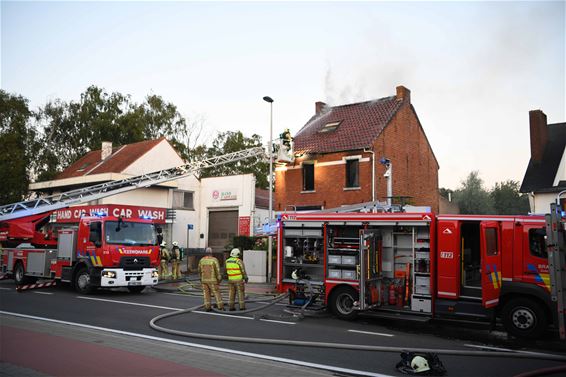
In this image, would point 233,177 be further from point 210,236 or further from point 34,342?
point 34,342

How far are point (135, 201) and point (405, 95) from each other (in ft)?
60.1

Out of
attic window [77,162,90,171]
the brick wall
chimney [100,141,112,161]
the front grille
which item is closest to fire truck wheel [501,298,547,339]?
the front grille

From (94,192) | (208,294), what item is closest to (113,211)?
(94,192)

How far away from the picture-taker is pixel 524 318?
9781 millimetres

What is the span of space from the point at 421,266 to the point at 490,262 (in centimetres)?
157

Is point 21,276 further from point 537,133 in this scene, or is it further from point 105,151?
point 537,133

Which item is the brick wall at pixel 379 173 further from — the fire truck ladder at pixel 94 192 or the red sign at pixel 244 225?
the red sign at pixel 244 225

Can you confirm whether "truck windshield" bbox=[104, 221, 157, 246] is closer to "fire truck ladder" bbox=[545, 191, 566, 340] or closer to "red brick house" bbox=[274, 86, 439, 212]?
"red brick house" bbox=[274, 86, 439, 212]

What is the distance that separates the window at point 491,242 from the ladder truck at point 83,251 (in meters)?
11.0

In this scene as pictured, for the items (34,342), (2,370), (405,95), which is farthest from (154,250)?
(405,95)

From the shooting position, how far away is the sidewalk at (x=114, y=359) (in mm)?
6496

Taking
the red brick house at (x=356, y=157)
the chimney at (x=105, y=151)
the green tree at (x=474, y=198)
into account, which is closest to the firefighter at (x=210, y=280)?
the red brick house at (x=356, y=157)

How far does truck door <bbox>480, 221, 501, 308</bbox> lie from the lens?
9.95 m

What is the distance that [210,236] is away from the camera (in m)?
34.2
